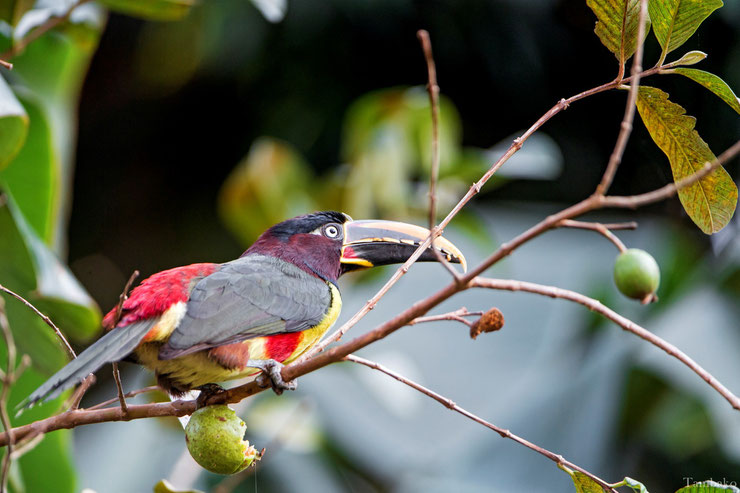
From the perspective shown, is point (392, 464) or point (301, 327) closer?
point (301, 327)

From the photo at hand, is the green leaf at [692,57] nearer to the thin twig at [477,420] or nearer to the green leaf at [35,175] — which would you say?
the thin twig at [477,420]

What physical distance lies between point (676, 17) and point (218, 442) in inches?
36.5

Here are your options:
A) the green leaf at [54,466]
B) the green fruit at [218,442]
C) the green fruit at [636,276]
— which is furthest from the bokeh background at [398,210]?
the green fruit at [218,442]

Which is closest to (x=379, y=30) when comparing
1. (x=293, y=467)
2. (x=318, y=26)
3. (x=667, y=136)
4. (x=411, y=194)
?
(x=318, y=26)

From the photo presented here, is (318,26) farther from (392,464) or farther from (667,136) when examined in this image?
(667,136)

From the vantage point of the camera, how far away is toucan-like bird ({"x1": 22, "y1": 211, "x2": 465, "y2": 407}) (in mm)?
1495

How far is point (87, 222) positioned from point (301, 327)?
4751 mm

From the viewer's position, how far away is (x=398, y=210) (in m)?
3.41

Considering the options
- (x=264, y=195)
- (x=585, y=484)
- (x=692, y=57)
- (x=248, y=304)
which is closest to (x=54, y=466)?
(x=248, y=304)

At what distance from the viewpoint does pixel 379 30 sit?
5500mm

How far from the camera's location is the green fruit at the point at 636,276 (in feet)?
3.47

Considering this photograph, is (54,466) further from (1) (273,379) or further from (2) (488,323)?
(2) (488,323)

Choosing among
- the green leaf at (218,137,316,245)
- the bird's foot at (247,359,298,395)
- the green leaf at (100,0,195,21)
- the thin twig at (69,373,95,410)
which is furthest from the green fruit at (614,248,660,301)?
the green leaf at (218,137,316,245)

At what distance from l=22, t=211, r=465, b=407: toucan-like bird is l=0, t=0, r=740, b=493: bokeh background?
39cm
